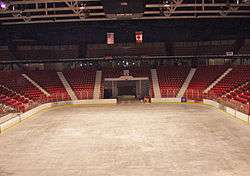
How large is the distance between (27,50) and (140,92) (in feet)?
58.8

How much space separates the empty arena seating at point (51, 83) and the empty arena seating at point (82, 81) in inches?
55.6

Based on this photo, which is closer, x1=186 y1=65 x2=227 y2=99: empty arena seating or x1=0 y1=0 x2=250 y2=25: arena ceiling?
Answer: x1=0 y1=0 x2=250 y2=25: arena ceiling

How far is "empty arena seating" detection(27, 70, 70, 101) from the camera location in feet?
108

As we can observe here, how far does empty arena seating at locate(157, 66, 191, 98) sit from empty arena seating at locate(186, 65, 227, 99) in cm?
148

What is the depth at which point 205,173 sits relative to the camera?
11289 mm

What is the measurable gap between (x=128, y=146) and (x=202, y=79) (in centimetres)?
2304

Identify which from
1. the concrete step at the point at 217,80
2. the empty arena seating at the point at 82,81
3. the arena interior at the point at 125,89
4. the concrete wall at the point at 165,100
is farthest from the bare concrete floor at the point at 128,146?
the empty arena seating at the point at 82,81

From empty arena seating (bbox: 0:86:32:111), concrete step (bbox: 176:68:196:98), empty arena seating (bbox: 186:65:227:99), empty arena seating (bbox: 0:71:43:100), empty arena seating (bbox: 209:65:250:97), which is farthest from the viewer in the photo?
concrete step (bbox: 176:68:196:98)

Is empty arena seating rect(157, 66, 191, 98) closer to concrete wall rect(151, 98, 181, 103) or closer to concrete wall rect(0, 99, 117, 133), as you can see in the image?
concrete wall rect(151, 98, 181, 103)

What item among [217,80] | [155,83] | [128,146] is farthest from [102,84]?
[128,146]

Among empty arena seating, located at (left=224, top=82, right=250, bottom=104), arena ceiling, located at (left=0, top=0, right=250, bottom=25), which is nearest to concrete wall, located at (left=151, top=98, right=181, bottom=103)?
empty arena seating, located at (left=224, top=82, right=250, bottom=104)

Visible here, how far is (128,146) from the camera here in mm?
15359

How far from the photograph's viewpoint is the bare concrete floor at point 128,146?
12.0m

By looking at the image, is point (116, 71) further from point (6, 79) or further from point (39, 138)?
point (39, 138)
